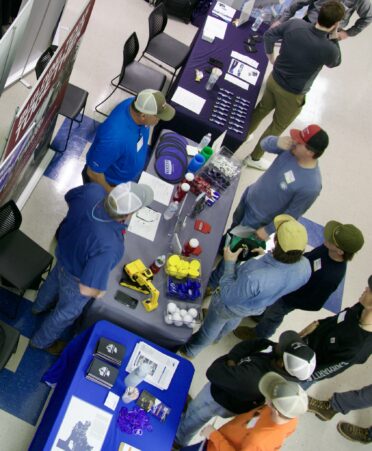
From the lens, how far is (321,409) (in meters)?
4.15

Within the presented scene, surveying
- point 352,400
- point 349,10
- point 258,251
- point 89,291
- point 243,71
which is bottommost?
point 352,400

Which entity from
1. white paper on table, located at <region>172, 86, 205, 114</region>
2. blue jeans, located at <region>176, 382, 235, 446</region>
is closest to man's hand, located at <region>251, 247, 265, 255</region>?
blue jeans, located at <region>176, 382, 235, 446</region>

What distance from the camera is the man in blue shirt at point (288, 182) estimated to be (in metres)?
3.73

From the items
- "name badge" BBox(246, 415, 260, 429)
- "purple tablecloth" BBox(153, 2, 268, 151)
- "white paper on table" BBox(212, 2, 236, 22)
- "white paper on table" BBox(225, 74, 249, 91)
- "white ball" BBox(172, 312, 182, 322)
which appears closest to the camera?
"name badge" BBox(246, 415, 260, 429)

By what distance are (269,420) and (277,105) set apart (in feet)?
11.9

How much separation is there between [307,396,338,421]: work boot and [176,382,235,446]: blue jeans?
128cm

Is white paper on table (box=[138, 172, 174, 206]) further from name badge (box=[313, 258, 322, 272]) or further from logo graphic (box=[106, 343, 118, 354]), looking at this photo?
logo graphic (box=[106, 343, 118, 354])

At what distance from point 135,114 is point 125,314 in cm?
139

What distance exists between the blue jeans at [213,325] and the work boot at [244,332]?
41cm

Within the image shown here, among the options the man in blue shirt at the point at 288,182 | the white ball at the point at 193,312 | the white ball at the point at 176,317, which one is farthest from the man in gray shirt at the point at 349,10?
the white ball at the point at 176,317

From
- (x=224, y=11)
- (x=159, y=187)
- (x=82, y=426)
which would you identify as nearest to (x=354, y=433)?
(x=82, y=426)

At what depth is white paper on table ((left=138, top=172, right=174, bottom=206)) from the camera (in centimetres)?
400

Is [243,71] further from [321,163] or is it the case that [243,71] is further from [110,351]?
[110,351]

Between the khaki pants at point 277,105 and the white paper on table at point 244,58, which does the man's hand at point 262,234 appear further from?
the white paper on table at point 244,58
